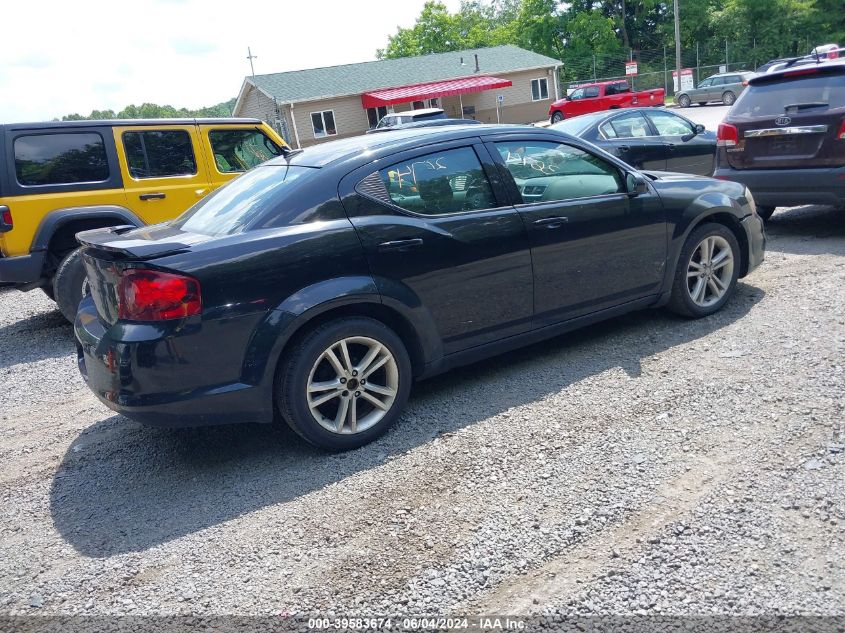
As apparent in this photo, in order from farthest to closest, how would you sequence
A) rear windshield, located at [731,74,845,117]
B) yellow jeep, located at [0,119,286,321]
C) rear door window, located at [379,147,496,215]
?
rear windshield, located at [731,74,845,117] → yellow jeep, located at [0,119,286,321] → rear door window, located at [379,147,496,215]

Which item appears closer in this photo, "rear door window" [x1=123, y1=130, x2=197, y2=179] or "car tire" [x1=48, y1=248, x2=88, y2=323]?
"car tire" [x1=48, y1=248, x2=88, y2=323]

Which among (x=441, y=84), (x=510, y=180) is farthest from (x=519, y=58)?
(x=510, y=180)

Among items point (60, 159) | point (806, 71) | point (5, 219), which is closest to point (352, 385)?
point (5, 219)

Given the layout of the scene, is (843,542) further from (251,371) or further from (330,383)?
(251,371)

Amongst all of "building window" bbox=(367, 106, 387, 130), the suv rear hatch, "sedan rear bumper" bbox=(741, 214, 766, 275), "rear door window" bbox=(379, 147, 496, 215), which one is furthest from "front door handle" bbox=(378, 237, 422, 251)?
"building window" bbox=(367, 106, 387, 130)

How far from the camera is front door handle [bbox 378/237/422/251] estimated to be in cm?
390

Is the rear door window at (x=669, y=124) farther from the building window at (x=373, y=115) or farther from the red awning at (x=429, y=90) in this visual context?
the building window at (x=373, y=115)

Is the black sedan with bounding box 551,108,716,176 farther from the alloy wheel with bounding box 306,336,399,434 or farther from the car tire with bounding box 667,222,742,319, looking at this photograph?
the alloy wheel with bounding box 306,336,399,434

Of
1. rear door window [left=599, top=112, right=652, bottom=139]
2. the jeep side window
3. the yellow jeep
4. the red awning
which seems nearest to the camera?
the yellow jeep

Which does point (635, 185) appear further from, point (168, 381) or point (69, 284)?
point (69, 284)

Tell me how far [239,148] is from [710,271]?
5.55 metres

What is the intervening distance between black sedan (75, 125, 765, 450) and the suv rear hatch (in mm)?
2796

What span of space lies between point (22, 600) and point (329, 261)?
6.78 ft

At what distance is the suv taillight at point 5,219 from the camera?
6.37 meters
